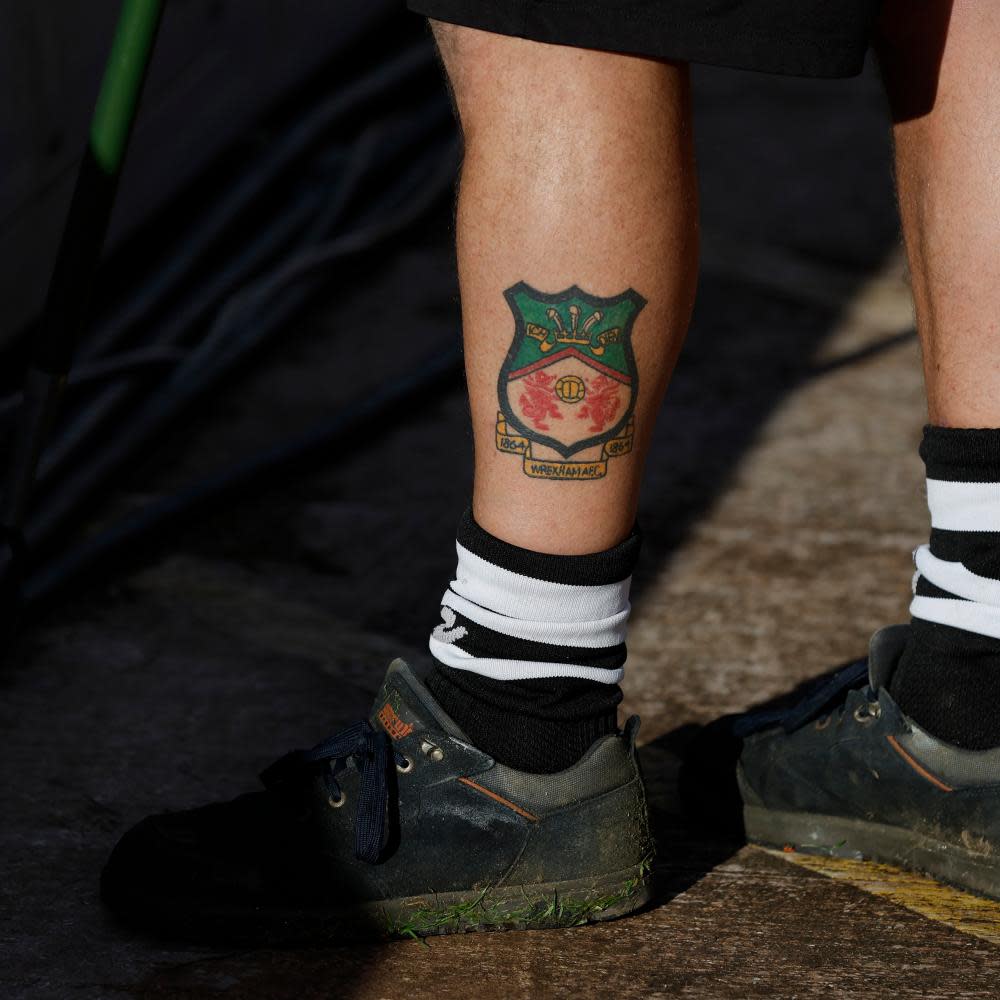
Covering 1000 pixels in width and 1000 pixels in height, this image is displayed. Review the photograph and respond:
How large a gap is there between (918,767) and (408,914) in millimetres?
529

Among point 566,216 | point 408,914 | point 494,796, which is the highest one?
point 566,216

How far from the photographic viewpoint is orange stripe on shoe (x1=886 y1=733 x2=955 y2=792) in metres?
1.53

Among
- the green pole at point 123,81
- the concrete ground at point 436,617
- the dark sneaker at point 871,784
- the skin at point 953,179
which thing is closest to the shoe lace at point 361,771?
the concrete ground at point 436,617

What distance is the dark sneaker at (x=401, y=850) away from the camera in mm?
1455

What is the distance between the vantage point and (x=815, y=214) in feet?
12.0

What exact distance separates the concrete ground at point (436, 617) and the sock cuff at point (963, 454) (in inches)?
16.6

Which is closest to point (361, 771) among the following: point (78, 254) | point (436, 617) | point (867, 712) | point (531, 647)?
point (531, 647)

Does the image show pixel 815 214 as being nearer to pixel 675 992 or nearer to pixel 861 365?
pixel 861 365

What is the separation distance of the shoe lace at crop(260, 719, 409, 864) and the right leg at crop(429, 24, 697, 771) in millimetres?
87

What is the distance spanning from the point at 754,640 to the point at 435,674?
0.68 metres

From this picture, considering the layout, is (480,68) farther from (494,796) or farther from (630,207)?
(494,796)

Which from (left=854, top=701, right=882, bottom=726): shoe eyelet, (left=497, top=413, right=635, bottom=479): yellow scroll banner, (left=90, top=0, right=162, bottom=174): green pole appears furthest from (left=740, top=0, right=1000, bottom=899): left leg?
(left=90, top=0, right=162, bottom=174): green pole

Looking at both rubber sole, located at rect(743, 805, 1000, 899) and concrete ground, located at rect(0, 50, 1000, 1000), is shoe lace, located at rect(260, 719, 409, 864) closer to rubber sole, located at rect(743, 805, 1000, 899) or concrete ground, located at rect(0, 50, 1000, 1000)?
concrete ground, located at rect(0, 50, 1000, 1000)

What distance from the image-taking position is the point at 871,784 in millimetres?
1572
